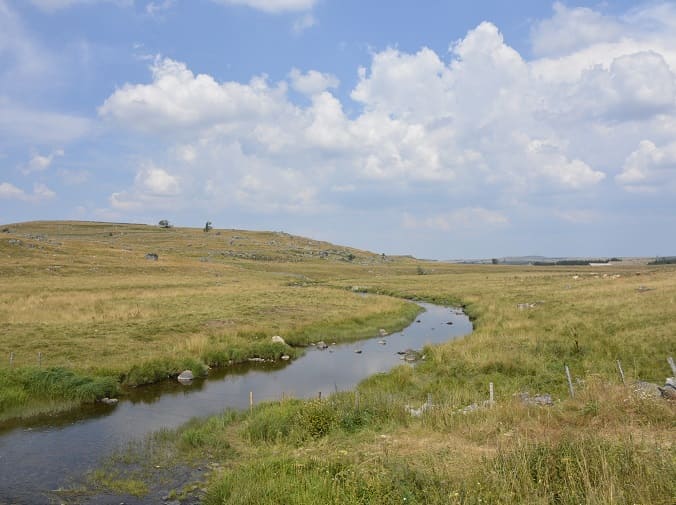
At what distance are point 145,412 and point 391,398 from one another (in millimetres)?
11069

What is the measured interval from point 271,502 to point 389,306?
45541 millimetres

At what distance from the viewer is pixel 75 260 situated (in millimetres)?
74625

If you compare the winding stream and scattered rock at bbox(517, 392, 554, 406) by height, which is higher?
scattered rock at bbox(517, 392, 554, 406)

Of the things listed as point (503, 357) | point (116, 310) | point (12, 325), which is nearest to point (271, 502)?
point (503, 357)

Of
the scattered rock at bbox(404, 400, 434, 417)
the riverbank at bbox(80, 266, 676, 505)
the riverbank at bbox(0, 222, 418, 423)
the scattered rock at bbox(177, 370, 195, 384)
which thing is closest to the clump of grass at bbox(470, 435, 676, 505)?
the riverbank at bbox(80, 266, 676, 505)

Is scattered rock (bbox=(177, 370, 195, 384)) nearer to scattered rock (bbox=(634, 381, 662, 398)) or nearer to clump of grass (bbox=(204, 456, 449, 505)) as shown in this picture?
clump of grass (bbox=(204, 456, 449, 505))

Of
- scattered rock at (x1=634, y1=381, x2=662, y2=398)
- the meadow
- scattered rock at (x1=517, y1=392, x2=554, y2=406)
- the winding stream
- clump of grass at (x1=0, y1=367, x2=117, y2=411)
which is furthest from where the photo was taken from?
clump of grass at (x1=0, y1=367, x2=117, y2=411)

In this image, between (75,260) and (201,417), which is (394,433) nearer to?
(201,417)

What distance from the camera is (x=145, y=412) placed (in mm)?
20219

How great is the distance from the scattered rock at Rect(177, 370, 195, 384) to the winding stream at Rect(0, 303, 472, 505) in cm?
60

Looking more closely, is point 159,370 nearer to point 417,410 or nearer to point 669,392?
point 417,410

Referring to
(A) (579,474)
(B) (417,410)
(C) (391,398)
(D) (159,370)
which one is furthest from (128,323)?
(A) (579,474)

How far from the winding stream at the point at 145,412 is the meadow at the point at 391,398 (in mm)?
1411

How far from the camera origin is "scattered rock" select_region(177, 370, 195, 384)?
25.2 m
